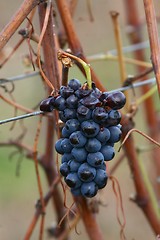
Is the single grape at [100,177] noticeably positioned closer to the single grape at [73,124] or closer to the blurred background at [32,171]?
the single grape at [73,124]

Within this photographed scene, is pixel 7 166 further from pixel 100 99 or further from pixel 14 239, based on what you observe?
pixel 100 99

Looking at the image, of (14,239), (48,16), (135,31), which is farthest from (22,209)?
(48,16)

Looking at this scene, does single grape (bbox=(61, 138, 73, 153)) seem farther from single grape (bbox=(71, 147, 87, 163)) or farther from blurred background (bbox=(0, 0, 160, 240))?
blurred background (bbox=(0, 0, 160, 240))

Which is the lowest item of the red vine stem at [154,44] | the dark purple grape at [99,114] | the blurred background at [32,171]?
the blurred background at [32,171]

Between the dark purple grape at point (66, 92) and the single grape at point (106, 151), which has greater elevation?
the dark purple grape at point (66, 92)

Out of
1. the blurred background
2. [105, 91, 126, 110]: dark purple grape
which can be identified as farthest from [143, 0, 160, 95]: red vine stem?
the blurred background

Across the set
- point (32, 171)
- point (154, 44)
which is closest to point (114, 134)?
point (154, 44)

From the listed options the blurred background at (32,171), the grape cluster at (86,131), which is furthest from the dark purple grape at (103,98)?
the blurred background at (32,171)

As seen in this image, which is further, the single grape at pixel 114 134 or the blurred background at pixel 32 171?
the blurred background at pixel 32 171
